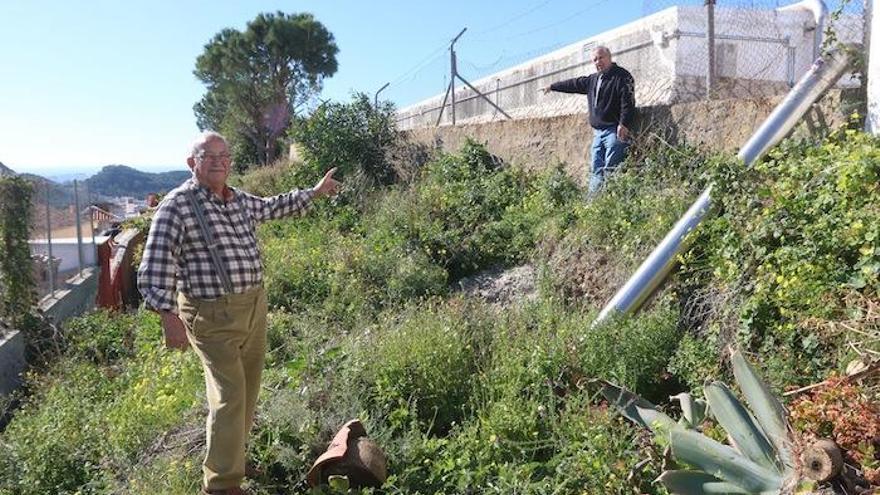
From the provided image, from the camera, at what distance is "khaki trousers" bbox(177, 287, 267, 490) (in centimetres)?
345

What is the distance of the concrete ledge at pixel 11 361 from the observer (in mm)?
7035

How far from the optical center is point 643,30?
8484 mm

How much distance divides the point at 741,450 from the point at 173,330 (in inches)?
107

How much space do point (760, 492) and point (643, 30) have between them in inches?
Result: 276

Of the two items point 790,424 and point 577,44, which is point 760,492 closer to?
point 790,424

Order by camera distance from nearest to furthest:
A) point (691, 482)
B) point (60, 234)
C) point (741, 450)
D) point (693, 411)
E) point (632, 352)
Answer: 1. point (691, 482)
2. point (741, 450)
3. point (693, 411)
4. point (632, 352)
5. point (60, 234)

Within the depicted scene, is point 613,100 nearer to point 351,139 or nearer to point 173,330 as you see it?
point 173,330

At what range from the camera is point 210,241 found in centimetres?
348

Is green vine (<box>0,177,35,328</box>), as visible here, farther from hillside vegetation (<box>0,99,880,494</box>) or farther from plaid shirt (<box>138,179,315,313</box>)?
plaid shirt (<box>138,179,315,313</box>)

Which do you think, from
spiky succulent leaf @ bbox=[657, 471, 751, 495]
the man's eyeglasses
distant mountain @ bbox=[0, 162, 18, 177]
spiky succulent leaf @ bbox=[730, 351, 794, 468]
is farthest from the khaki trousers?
distant mountain @ bbox=[0, 162, 18, 177]

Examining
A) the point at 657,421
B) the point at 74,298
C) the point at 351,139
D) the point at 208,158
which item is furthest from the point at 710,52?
the point at 74,298

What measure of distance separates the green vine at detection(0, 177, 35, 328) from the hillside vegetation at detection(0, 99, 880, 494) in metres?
1.81

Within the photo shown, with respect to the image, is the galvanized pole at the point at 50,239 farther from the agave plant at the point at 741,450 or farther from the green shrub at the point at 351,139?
the agave plant at the point at 741,450

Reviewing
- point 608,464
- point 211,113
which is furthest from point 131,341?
point 211,113
